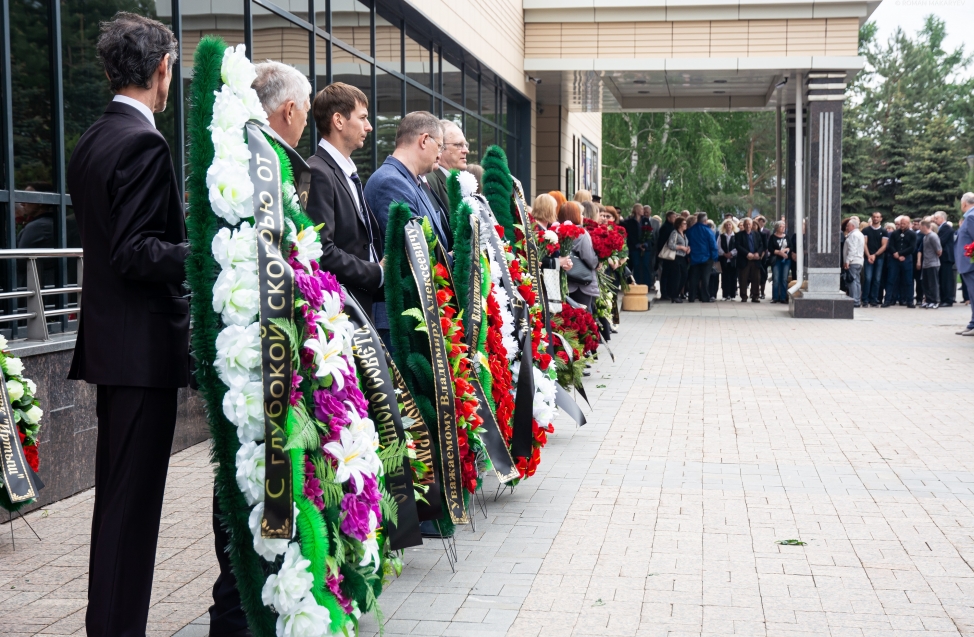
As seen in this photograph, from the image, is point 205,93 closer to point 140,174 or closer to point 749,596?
point 140,174

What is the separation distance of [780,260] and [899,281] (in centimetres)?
252

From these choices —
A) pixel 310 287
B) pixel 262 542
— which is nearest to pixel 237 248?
pixel 310 287

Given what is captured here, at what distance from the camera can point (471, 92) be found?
18281mm

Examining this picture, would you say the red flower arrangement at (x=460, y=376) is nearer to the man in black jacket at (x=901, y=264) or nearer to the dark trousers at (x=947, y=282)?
the man in black jacket at (x=901, y=264)

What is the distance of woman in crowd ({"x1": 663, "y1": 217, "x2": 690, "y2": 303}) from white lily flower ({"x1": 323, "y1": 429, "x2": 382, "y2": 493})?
20.2 m

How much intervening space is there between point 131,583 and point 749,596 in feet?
8.18

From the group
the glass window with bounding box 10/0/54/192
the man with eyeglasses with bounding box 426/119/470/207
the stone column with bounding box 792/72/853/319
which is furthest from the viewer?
the stone column with bounding box 792/72/853/319

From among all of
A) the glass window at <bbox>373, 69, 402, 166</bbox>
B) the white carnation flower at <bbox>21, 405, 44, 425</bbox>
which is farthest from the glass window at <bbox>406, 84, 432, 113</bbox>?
the white carnation flower at <bbox>21, 405, 44, 425</bbox>

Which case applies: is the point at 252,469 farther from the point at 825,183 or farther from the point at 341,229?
the point at 825,183

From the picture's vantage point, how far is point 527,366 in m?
6.19

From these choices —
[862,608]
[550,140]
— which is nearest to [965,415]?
[862,608]

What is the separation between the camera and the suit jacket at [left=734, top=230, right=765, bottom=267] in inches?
949

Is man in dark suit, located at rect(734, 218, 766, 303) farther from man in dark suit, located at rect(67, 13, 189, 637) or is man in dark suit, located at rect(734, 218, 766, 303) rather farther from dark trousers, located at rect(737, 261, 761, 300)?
man in dark suit, located at rect(67, 13, 189, 637)

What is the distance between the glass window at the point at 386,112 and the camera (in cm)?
1283
